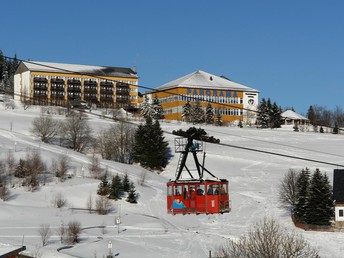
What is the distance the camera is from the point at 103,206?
228 feet

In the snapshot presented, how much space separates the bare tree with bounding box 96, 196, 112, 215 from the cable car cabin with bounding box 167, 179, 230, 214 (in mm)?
42816

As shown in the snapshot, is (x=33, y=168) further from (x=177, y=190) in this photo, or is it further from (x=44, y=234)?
(x=177, y=190)

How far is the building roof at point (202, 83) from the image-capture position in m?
169

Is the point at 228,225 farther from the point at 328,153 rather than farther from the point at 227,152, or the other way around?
the point at 328,153

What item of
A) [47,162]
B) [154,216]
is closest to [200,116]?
[47,162]

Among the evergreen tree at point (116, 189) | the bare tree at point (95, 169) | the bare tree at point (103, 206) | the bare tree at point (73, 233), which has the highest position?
the bare tree at point (95, 169)

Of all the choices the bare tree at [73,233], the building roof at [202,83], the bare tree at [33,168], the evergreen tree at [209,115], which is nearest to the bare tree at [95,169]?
the bare tree at [33,168]

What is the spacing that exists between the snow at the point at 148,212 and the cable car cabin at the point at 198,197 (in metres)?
25.6

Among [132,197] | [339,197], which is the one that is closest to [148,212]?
[132,197]

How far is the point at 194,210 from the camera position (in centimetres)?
2720

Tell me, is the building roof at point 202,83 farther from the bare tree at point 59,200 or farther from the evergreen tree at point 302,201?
the bare tree at point 59,200

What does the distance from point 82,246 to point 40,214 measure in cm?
1053

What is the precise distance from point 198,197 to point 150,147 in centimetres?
7079

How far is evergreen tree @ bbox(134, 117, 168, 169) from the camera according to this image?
316 feet
